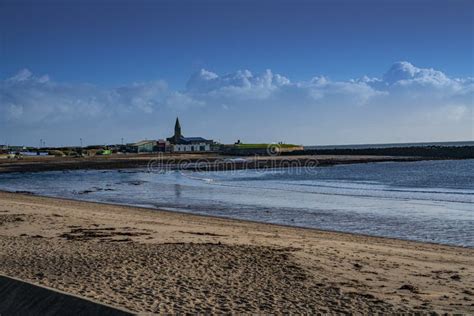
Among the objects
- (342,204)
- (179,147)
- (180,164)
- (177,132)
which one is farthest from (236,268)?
(177,132)

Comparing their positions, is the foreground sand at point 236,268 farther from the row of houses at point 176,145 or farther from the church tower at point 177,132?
the church tower at point 177,132

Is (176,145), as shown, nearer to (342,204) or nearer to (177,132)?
(177,132)

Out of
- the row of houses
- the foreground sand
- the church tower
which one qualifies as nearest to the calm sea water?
the foreground sand

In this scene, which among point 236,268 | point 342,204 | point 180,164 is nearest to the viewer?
point 236,268

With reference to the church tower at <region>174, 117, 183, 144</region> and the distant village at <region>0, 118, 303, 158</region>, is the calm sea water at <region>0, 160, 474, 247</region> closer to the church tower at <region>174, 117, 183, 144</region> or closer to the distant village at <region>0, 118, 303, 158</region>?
the distant village at <region>0, 118, 303, 158</region>

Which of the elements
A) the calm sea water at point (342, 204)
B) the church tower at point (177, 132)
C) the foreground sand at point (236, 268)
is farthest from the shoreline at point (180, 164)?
the church tower at point (177, 132)

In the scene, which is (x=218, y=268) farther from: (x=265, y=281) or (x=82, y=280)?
(x=82, y=280)

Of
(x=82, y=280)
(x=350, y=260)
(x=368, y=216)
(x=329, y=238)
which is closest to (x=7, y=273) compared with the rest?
(x=82, y=280)

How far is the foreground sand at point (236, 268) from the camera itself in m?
6.50

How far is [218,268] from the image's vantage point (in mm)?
8367

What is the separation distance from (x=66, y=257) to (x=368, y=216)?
12875 mm

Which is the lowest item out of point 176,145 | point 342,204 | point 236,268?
point 342,204

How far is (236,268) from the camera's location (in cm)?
842

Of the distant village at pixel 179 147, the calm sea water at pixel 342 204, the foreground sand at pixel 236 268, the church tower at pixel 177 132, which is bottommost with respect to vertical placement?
the calm sea water at pixel 342 204
